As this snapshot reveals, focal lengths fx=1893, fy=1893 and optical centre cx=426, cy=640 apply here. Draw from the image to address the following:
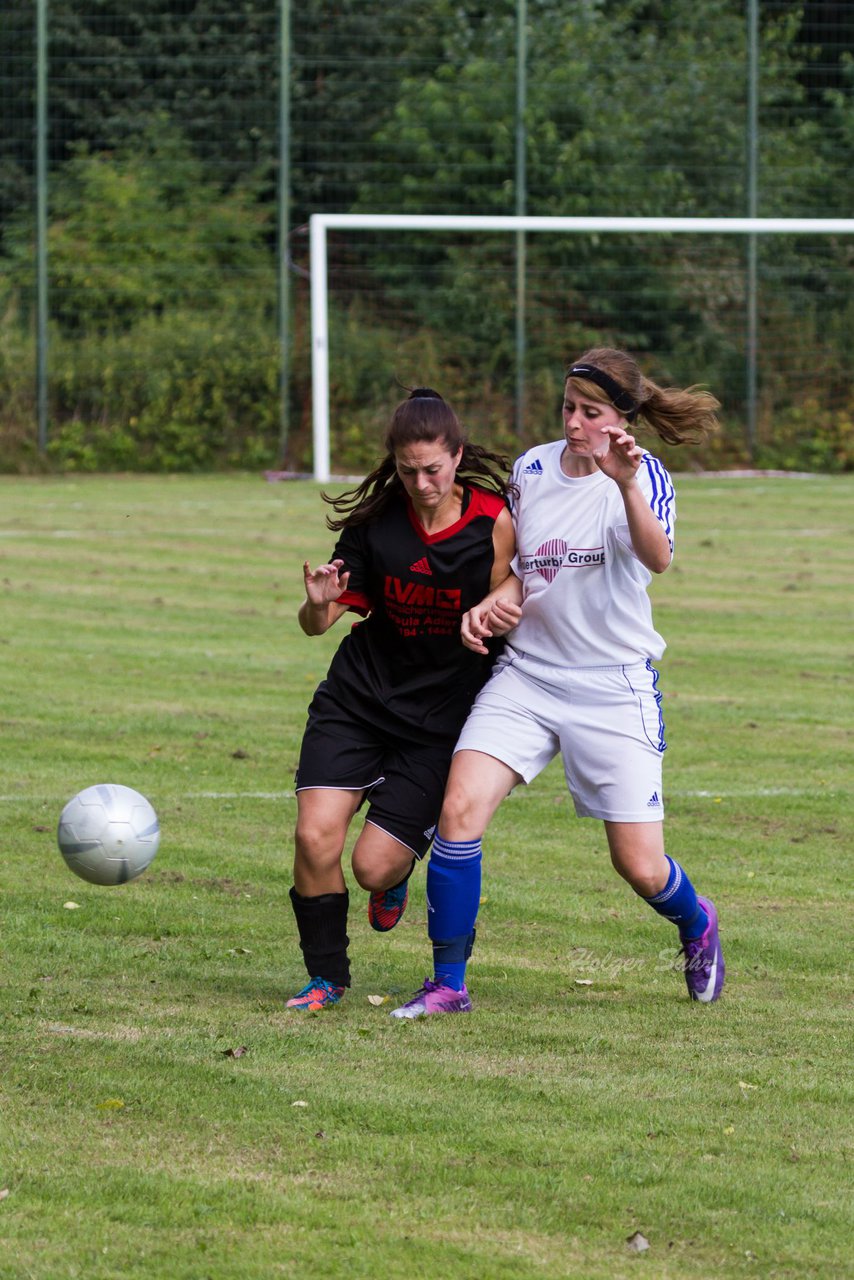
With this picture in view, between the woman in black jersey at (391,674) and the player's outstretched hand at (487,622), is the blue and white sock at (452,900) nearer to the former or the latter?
the woman in black jersey at (391,674)

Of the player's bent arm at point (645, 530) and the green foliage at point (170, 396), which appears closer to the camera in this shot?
the player's bent arm at point (645, 530)

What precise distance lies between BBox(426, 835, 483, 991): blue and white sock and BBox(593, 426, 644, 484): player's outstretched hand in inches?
42.8

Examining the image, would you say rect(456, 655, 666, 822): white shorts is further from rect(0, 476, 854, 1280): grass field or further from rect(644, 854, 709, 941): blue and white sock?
rect(0, 476, 854, 1280): grass field

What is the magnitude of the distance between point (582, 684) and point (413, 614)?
0.53 m

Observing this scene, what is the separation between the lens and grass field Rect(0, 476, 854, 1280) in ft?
12.0

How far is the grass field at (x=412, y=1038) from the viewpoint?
365cm

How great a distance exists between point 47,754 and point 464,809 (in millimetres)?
3938

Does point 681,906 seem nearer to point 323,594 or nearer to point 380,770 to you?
point 380,770

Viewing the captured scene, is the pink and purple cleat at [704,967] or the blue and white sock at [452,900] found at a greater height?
the blue and white sock at [452,900]

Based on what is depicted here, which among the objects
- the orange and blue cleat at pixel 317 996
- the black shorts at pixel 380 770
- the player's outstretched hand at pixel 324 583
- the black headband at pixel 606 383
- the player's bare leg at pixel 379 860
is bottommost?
the orange and blue cleat at pixel 317 996

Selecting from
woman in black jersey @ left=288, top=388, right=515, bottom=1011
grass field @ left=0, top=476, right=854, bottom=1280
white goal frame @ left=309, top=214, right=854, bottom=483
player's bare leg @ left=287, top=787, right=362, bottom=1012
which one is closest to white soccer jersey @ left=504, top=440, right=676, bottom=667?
woman in black jersey @ left=288, top=388, right=515, bottom=1011

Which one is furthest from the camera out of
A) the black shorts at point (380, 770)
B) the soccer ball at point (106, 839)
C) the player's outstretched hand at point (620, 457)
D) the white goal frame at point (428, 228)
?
the white goal frame at point (428, 228)

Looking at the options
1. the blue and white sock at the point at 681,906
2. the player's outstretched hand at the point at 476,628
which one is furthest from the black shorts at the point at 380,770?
the blue and white sock at the point at 681,906

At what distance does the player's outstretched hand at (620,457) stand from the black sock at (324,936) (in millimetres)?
1412
